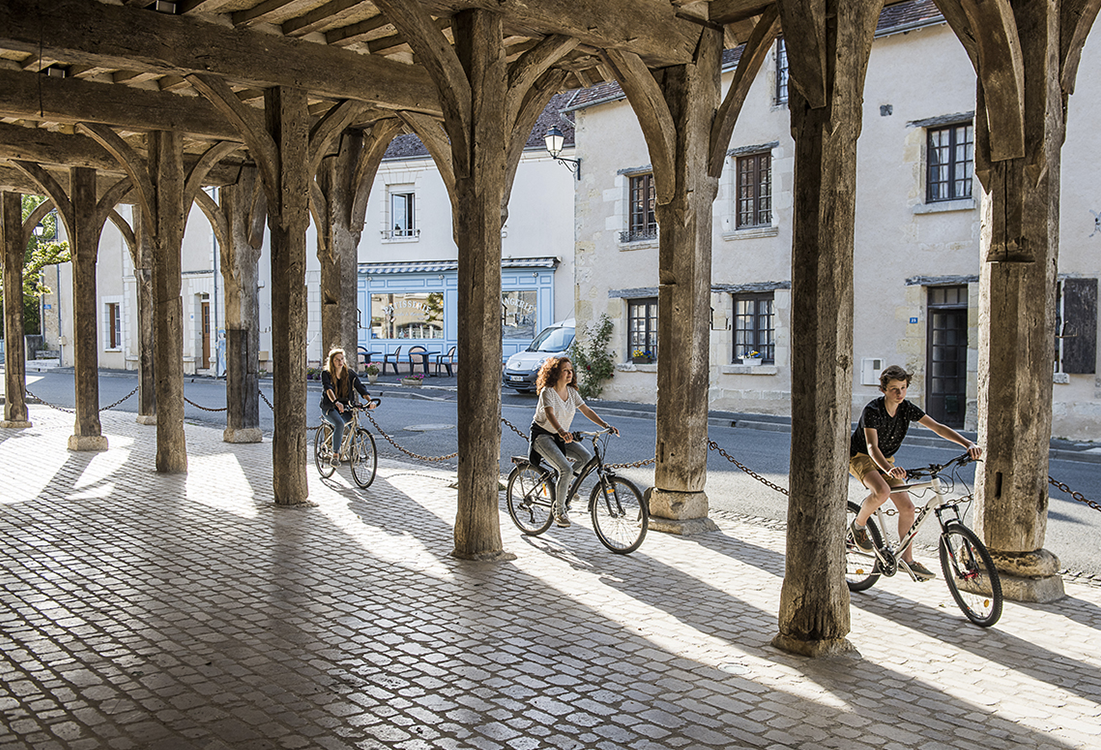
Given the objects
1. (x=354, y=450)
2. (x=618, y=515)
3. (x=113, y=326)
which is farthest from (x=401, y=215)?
(x=618, y=515)

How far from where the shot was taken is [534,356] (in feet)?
73.5

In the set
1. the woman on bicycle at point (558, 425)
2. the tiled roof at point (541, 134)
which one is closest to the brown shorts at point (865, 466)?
the woman on bicycle at point (558, 425)

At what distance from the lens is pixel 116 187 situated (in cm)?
1362

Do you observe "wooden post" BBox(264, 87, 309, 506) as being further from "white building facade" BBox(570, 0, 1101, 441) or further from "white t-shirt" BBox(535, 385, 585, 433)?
"white building facade" BBox(570, 0, 1101, 441)

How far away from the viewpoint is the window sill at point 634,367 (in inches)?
798

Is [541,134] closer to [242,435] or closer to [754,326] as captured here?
[754,326]

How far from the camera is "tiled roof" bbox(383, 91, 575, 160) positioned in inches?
1143

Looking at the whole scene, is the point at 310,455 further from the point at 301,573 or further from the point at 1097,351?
the point at 1097,351

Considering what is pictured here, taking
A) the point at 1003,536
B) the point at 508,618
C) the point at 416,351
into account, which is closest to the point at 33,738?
the point at 508,618

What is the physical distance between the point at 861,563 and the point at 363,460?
5825 millimetres

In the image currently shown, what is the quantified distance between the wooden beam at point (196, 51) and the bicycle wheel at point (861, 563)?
605 centimetres

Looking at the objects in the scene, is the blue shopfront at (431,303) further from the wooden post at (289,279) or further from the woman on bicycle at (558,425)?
the woman on bicycle at (558,425)

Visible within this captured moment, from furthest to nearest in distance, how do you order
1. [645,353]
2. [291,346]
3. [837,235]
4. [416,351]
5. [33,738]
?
[416,351], [645,353], [291,346], [837,235], [33,738]

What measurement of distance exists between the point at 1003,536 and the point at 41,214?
16.7 metres
